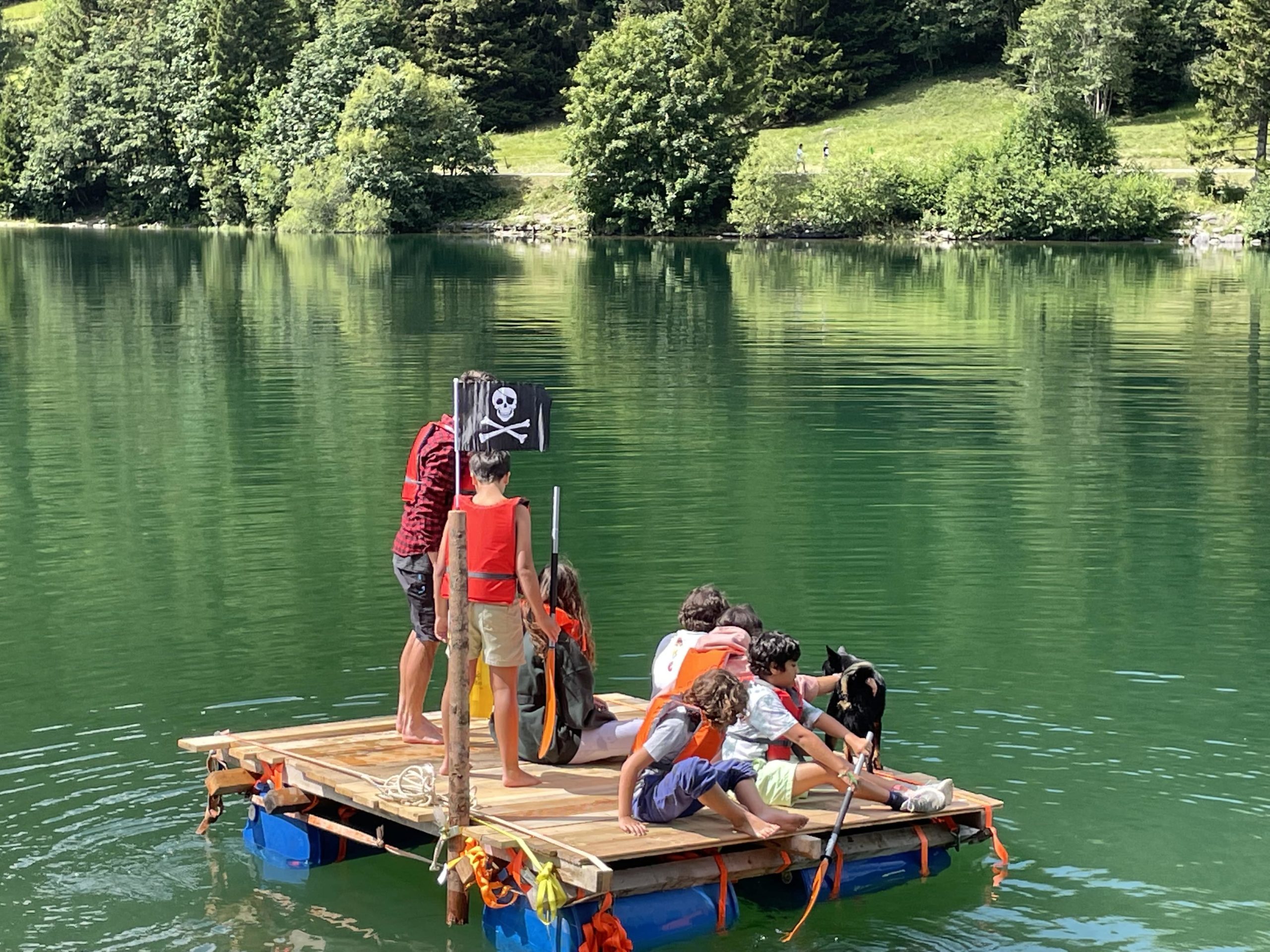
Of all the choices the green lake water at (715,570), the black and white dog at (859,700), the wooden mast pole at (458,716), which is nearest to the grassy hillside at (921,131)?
the green lake water at (715,570)

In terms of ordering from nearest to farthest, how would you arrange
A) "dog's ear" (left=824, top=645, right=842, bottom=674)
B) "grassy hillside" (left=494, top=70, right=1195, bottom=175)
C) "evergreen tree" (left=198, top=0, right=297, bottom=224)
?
"dog's ear" (left=824, top=645, right=842, bottom=674), "grassy hillside" (left=494, top=70, right=1195, bottom=175), "evergreen tree" (left=198, top=0, right=297, bottom=224)

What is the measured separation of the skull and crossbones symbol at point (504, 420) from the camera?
26.7ft

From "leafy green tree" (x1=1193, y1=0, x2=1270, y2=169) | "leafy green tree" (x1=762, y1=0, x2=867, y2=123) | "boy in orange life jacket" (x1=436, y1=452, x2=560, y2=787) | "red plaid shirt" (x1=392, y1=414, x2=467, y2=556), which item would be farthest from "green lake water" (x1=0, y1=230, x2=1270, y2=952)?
"leafy green tree" (x1=762, y1=0, x2=867, y2=123)

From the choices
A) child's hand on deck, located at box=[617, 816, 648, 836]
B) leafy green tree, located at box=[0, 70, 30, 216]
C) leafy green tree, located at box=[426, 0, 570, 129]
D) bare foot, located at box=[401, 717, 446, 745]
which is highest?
leafy green tree, located at box=[426, 0, 570, 129]

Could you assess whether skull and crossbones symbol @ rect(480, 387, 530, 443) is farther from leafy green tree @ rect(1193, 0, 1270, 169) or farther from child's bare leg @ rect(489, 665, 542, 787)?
leafy green tree @ rect(1193, 0, 1270, 169)

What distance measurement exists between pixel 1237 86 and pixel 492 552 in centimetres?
7496

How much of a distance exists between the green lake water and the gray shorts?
1.34 meters

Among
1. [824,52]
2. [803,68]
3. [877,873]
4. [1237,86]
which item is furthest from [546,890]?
[824,52]

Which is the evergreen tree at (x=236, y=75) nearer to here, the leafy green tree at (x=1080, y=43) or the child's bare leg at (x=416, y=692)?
the leafy green tree at (x=1080, y=43)

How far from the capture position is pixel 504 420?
820 cm

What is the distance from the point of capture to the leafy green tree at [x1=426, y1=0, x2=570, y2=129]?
10131cm

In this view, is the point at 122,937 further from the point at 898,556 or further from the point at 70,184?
the point at 70,184

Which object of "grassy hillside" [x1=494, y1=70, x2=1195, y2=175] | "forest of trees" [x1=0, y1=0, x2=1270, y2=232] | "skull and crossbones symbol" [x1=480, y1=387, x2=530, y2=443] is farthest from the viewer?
"forest of trees" [x1=0, y1=0, x2=1270, y2=232]

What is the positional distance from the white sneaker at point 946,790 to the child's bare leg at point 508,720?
217 cm
